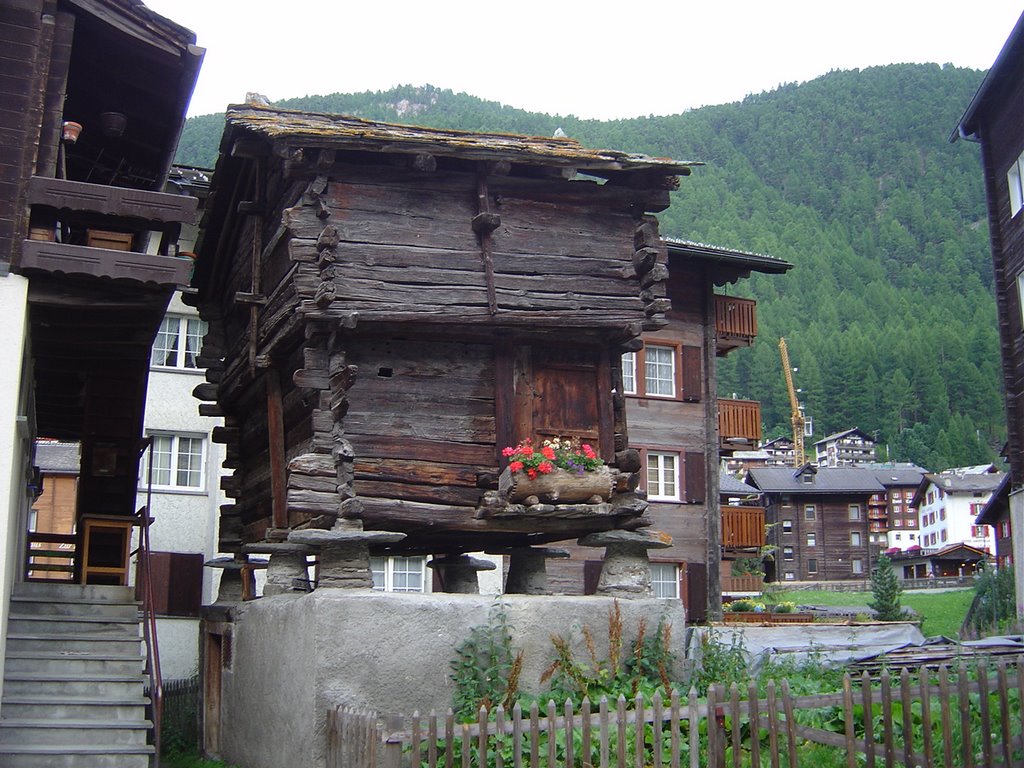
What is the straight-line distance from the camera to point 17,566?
1516cm

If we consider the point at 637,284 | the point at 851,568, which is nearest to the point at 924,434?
the point at 851,568

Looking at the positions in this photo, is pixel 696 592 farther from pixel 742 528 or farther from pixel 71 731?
pixel 71 731

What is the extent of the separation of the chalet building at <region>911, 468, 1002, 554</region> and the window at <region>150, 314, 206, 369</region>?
71.4m

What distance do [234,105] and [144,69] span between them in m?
1.04

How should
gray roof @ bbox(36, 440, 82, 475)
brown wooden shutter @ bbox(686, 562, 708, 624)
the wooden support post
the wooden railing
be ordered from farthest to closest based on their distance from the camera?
gray roof @ bbox(36, 440, 82, 475) < the wooden railing < brown wooden shutter @ bbox(686, 562, 708, 624) < the wooden support post

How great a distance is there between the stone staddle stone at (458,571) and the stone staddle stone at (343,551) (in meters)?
3.67

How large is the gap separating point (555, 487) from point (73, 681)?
18.3 feet

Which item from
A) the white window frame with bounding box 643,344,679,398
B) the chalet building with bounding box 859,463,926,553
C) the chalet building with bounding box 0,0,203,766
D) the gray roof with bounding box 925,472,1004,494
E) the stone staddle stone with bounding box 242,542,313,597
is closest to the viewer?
the chalet building with bounding box 0,0,203,766

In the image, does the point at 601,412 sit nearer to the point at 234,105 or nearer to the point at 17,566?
the point at 234,105

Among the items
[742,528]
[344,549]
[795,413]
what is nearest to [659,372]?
[742,528]

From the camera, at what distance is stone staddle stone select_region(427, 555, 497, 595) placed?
15.9 metres

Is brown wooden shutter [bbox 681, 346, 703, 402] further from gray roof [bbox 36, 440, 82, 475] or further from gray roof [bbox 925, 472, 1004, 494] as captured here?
gray roof [bbox 925, 472, 1004, 494]

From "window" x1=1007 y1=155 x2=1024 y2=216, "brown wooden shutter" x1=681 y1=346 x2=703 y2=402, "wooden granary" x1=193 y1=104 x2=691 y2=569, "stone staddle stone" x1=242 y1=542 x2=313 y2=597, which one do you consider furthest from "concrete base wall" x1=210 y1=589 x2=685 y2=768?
"window" x1=1007 y1=155 x2=1024 y2=216

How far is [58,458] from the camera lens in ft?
105
